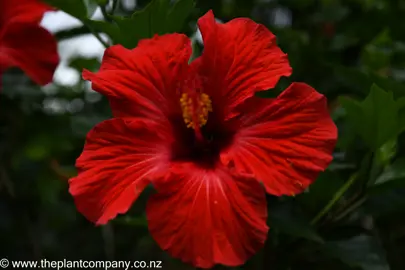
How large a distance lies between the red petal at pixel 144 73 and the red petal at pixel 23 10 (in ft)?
0.91

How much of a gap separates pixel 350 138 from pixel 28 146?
0.89 meters

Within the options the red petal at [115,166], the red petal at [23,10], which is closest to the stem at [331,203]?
the red petal at [115,166]

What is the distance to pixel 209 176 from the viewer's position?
2.26 feet

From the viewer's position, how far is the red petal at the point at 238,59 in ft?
2.34

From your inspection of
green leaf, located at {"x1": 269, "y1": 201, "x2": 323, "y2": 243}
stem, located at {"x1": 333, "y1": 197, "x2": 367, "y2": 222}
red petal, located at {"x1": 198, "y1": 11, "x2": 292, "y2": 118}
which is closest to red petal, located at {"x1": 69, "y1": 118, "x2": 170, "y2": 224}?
red petal, located at {"x1": 198, "y1": 11, "x2": 292, "y2": 118}

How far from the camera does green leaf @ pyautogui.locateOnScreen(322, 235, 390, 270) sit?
2.76 ft

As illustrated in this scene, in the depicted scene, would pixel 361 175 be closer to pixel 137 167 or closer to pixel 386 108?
pixel 386 108

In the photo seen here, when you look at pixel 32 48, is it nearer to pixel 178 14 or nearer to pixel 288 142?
pixel 178 14

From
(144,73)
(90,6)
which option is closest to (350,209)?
(144,73)

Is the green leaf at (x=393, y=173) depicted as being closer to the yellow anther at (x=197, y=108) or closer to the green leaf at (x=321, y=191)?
the green leaf at (x=321, y=191)

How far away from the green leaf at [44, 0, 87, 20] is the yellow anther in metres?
0.21

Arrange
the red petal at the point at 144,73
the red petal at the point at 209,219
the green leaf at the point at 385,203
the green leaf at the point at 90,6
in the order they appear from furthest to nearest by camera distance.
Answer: the green leaf at the point at 385,203 < the green leaf at the point at 90,6 < the red petal at the point at 144,73 < the red petal at the point at 209,219

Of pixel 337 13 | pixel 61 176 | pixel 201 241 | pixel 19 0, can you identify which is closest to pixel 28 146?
pixel 61 176

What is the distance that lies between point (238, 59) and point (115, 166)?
0.21 meters
